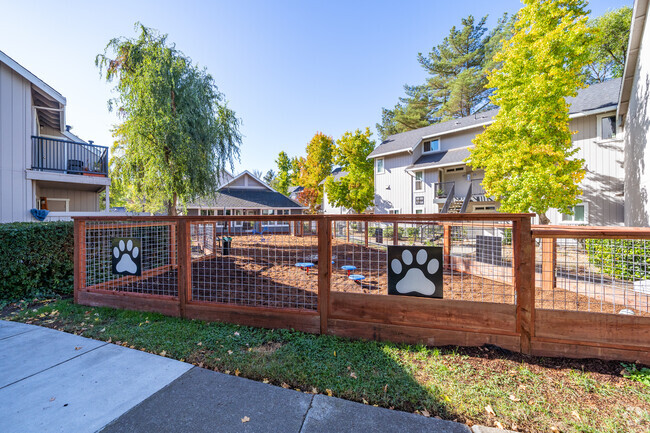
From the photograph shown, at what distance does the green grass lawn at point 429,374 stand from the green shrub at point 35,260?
257cm

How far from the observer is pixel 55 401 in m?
2.07

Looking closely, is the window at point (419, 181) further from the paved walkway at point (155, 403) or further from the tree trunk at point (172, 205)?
the paved walkway at point (155, 403)

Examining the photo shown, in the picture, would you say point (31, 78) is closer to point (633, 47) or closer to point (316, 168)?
point (633, 47)

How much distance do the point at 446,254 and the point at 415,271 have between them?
144 inches

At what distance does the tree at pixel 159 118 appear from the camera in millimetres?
8766

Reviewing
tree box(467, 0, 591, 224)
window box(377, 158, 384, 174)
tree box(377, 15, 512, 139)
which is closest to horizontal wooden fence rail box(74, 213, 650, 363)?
tree box(467, 0, 591, 224)

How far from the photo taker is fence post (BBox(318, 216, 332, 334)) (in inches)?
122

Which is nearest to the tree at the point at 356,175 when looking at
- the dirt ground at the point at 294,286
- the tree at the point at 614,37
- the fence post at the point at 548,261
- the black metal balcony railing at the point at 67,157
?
the tree at the point at 614,37

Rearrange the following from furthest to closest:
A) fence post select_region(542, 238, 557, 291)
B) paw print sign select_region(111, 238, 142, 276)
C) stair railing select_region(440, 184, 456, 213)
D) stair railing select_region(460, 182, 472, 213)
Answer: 1. stair railing select_region(440, 184, 456, 213)
2. stair railing select_region(460, 182, 472, 213)
3. fence post select_region(542, 238, 557, 291)
4. paw print sign select_region(111, 238, 142, 276)

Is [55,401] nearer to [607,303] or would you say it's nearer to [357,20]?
[607,303]

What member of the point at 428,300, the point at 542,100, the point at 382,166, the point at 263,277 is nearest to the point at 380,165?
the point at 382,166

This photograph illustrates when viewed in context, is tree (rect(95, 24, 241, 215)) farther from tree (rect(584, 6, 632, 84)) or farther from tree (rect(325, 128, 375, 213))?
tree (rect(584, 6, 632, 84))

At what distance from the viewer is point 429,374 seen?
7.81ft

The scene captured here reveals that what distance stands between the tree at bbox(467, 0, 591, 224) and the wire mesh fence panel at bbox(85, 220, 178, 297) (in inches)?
406
